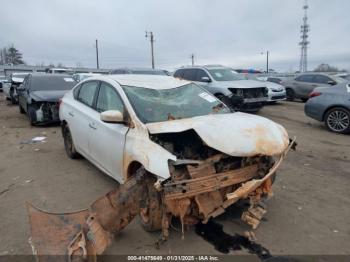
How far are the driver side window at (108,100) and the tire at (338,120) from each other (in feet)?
21.9

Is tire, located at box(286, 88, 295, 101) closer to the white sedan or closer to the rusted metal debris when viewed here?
the white sedan

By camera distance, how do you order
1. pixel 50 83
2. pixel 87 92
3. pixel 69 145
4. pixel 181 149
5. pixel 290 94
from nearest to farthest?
pixel 181 149
pixel 87 92
pixel 69 145
pixel 50 83
pixel 290 94

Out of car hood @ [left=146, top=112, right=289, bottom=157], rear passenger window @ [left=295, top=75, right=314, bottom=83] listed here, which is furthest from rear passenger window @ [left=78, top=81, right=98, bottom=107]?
rear passenger window @ [left=295, top=75, right=314, bottom=83]

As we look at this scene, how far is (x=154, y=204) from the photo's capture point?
10.4ft

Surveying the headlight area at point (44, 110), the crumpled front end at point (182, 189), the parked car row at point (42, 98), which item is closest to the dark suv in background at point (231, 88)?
the parked car row at point (42, 98)

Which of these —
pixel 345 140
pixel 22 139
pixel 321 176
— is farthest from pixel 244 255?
pixel 22 139

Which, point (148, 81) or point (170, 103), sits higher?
point (148, 81)

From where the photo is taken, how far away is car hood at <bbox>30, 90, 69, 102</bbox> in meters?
9.62

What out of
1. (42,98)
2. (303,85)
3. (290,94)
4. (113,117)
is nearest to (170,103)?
(113,117)

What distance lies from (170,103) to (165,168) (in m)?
1.51

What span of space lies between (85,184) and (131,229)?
5.36ft

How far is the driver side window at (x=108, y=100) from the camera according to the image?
415cm

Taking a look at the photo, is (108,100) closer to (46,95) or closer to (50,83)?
(46,95)

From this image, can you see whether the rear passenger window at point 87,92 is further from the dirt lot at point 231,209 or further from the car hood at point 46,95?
the car hood at point 46,95
